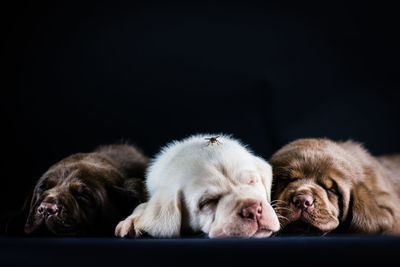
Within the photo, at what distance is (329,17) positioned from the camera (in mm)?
4559

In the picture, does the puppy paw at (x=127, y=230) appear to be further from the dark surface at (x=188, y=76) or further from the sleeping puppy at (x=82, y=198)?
the dark surface at (x=188, y=76)

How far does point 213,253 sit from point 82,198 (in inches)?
42.0

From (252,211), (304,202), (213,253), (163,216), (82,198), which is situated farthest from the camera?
(82,198)

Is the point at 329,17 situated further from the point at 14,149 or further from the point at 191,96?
the point at 14,149

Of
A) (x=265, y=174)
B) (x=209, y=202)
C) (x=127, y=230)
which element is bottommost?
(x=127, y=230)

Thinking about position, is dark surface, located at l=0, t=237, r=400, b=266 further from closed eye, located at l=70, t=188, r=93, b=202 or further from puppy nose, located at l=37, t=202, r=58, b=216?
closed eye, located at l=70, t=188, r=93, b=202

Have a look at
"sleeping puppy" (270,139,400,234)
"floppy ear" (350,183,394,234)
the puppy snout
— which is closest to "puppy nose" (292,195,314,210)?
"sleeping puppy" (270,139,400,234)

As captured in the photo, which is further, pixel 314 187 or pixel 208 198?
pixel 314 187

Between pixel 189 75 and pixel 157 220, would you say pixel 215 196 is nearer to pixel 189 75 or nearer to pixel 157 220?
pixel 157 220

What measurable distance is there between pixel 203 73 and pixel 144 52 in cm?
56

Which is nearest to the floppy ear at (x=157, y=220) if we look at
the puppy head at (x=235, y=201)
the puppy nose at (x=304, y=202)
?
the puppy head at (x=235, y=201)

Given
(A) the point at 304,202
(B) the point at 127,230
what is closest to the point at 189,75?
(A) the point at 304,202

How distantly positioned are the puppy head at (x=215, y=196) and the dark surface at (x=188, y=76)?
1444 mm

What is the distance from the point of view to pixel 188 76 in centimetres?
428
